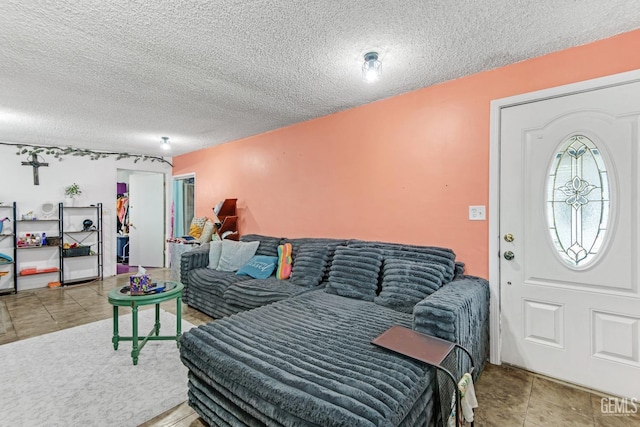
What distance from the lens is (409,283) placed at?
238 cm

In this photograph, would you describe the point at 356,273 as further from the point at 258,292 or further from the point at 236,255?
the point at 236,255

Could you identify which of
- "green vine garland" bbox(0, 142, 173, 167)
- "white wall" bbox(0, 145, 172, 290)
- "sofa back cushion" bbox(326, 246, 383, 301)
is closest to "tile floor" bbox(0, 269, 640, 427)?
"sofa back cushion" bbox(326, 246, 383, 301)

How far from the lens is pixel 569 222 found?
2.13 m

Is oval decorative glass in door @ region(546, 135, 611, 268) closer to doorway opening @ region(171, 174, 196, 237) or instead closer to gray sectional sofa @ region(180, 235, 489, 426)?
gray sectional sofa @ region(180, 235, 489, 426)

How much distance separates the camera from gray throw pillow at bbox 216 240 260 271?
376cm

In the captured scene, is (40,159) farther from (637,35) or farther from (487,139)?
(637,35)

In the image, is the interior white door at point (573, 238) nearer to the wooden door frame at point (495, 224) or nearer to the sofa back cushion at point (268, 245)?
the wooden door frame at point (495, 224)

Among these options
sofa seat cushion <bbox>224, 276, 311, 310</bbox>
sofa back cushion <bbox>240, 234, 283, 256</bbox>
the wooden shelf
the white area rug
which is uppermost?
the wooden shelf

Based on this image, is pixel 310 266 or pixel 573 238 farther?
pixel 310 266

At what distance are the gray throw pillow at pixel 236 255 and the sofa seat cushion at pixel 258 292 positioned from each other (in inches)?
23.6

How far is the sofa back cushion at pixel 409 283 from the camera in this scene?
230 cm

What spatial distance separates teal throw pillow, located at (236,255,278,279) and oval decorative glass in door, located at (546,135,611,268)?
2642 mm

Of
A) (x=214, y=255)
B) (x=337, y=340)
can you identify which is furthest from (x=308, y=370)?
(x=214, y=255)

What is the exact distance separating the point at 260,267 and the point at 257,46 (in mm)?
2285
